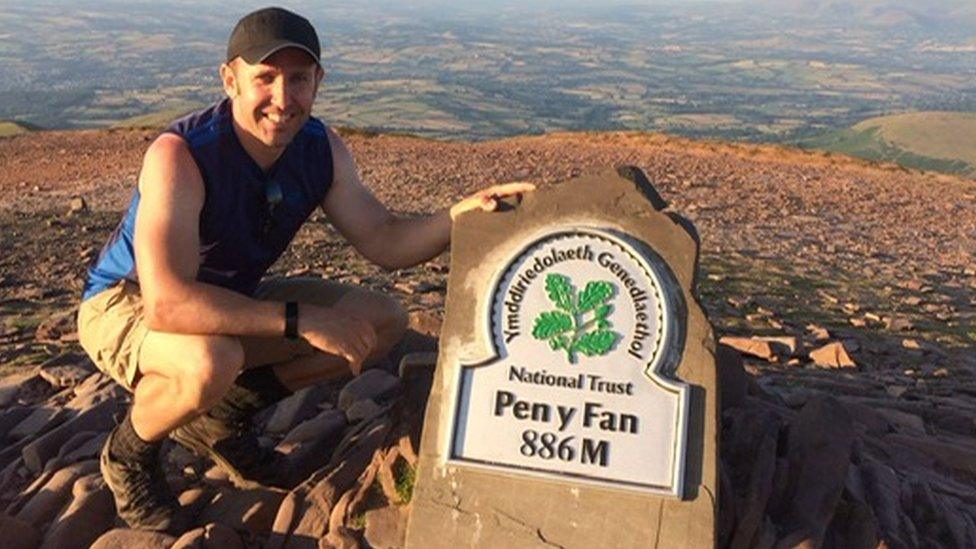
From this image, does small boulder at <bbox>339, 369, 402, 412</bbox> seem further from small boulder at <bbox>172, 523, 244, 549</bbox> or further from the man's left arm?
small boulder at <bbox>172, 523, 244, 549</bbox>

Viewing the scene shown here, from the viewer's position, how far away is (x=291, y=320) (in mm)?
3789

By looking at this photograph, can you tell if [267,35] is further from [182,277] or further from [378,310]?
[378,310]

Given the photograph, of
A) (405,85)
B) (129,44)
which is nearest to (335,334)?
(405,85)

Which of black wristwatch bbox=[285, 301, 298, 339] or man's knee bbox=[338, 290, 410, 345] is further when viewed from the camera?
man's knee bbox=[338, 290, 410, 345]

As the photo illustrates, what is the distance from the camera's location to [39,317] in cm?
765

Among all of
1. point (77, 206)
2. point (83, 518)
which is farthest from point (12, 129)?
point (83, 518)

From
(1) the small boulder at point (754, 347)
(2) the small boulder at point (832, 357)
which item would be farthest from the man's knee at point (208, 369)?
(2) the small boulder at point (832, 357)

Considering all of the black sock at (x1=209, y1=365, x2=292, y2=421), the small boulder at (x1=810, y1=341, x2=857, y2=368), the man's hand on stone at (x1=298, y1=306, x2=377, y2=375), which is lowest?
the small boulder at (x1=810, y1=341, x2=857, y2=368)

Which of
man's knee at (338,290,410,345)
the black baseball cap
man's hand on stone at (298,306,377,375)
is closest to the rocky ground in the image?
man's knee at (338,290,410,345)

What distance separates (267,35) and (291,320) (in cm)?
114

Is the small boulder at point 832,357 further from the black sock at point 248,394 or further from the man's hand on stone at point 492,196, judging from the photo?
the black sock at point 248,394

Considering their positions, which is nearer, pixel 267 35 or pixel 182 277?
pixel 182 277

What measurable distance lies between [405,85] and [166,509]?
12591 centimetres

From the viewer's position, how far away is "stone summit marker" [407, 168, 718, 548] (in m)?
3.76
